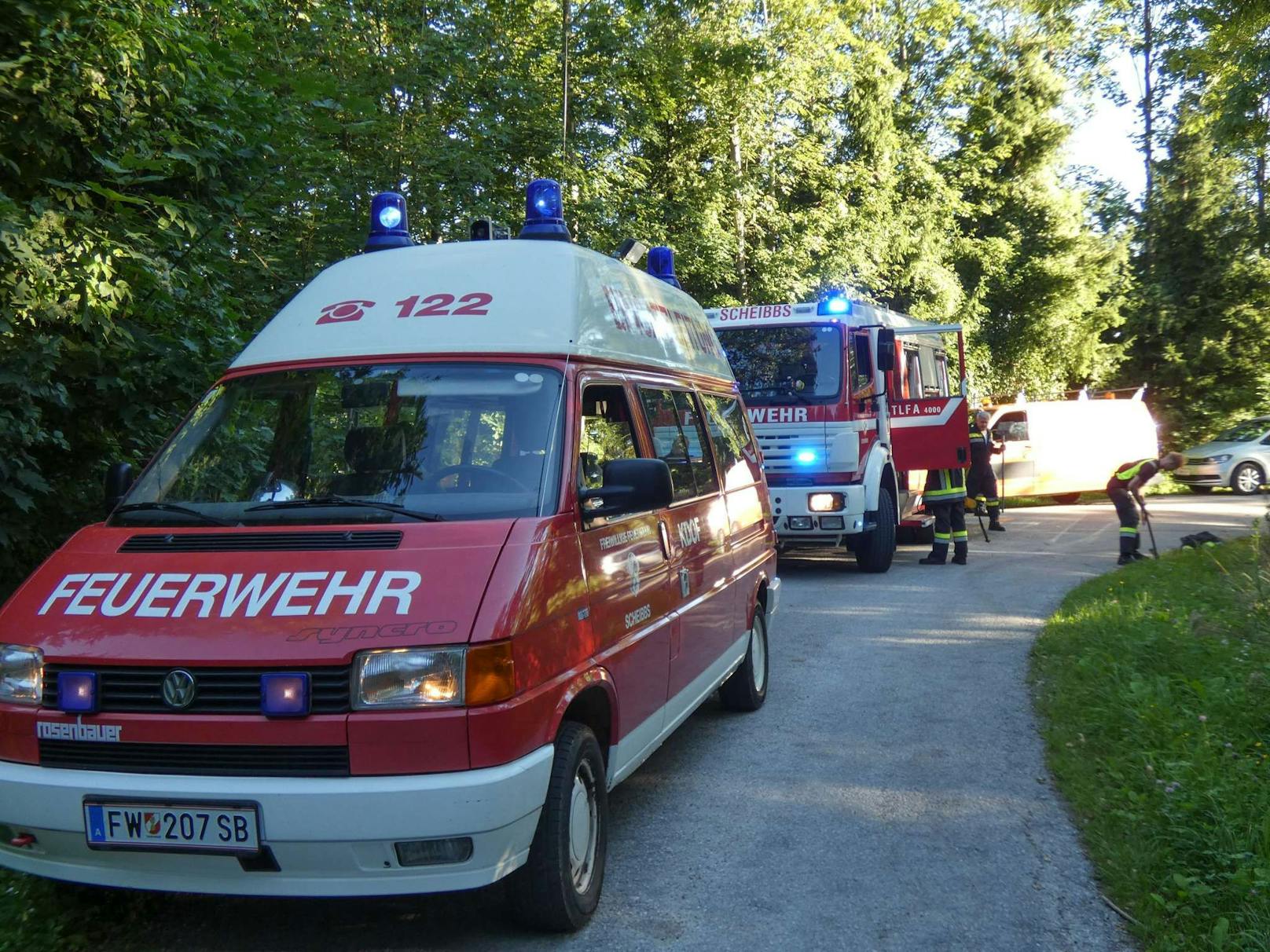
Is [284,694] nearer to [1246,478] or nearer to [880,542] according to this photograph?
[880,542]

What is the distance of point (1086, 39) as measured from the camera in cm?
3472

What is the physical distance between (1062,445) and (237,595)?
2283 centimetres

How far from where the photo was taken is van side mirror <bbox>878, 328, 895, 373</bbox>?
13320mm

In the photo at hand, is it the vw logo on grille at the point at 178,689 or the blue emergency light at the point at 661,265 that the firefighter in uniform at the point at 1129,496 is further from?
the vw logo on grille at the point at 178,689

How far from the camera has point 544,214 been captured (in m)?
6.15

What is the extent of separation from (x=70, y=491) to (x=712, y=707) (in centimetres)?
407

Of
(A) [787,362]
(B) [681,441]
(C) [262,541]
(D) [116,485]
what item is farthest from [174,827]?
(A) [787,362]

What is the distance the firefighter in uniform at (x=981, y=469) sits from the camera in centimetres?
1741

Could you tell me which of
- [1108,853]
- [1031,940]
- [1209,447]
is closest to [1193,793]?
[1108,853]

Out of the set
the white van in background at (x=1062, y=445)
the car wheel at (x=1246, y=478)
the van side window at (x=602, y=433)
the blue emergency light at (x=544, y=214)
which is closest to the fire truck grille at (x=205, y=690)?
the van side window at (x=602, y=433)

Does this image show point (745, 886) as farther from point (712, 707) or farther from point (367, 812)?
point (712, 707)

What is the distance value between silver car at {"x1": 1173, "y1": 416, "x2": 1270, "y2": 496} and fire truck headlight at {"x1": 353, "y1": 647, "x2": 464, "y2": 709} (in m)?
27.3

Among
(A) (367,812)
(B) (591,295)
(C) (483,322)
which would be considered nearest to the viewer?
(A) (367,812)

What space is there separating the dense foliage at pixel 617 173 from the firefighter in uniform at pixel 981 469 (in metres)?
4.93
